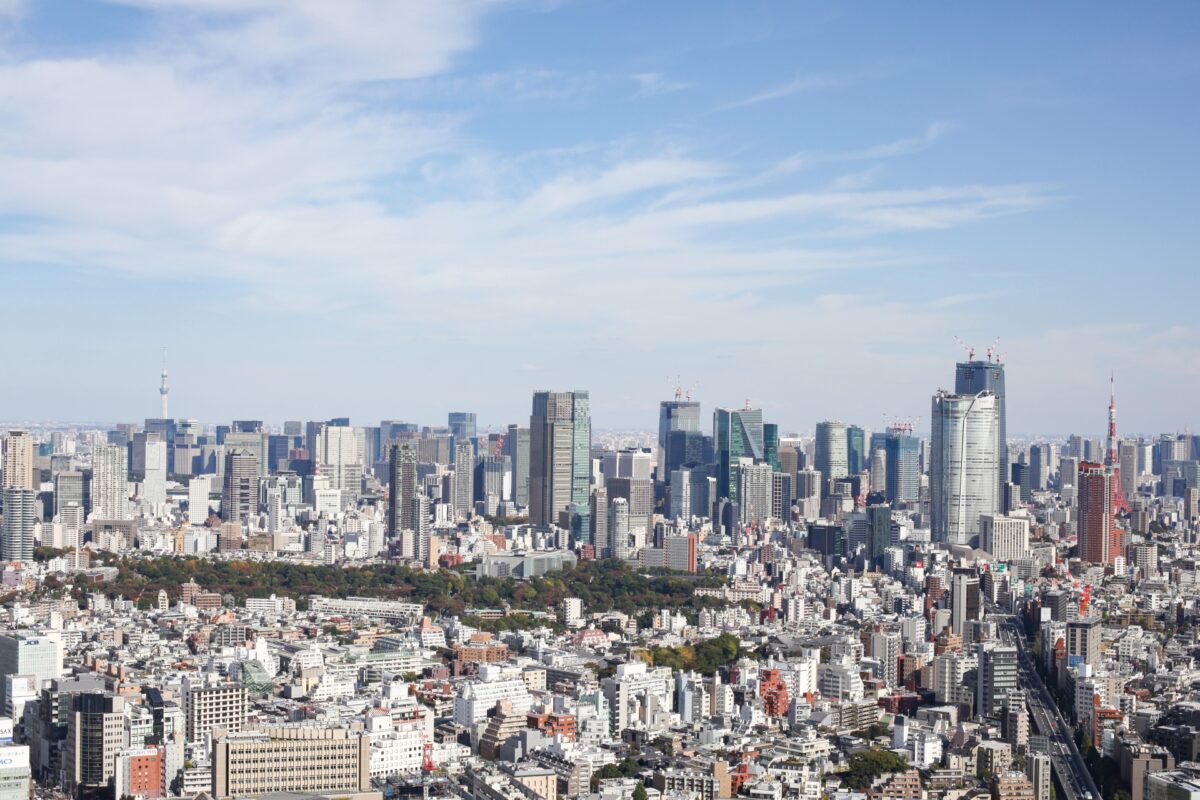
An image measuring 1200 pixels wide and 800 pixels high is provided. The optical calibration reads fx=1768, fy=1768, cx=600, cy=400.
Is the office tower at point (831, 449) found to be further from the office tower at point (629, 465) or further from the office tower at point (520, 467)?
Answer: the office tower at point (520, 467)

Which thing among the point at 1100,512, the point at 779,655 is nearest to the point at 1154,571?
the point at 1100,512

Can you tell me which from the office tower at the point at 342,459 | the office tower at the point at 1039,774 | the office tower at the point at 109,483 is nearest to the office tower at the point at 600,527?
the office tower at the point at 109,483

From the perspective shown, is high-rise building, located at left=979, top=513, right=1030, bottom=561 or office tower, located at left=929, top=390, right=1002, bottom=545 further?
office tower, located at left=929, top=390, right=1002, bottom=545

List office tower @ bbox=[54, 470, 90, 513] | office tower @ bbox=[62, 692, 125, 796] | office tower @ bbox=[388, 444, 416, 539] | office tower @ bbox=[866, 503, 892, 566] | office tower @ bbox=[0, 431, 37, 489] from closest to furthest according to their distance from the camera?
1. office tower @ bbox=[62, 692, 125, 796]
2. office tower @ bbox=[866, 503, 892, 566]
3. office tower @ bbox=[388, 444, 416, 539]
4. office tower @ bbox=[54, 470, 90, 513]
5. office tower @ bbox=[0, 431, 37, 489]

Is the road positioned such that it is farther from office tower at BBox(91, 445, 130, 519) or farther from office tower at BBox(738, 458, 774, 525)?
office tower at BBox(91, 445, 130, 519)

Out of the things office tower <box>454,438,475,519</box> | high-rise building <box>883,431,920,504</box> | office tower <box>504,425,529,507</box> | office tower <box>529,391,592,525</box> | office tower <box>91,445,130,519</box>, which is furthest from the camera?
office tower <box>504,425,529,507</box>

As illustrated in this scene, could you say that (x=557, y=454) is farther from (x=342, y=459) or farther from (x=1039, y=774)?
(x=1039, y=774)

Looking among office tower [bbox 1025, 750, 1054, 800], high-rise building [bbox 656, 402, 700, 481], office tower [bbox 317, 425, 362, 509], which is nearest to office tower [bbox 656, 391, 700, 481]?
high-rise building [bbox 656, 402, 700, 481]
